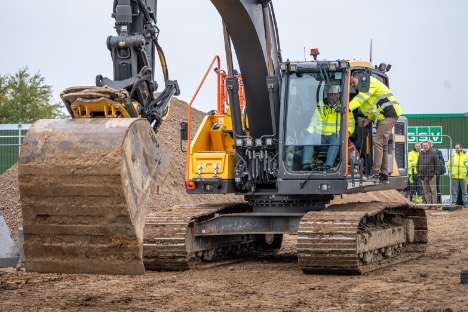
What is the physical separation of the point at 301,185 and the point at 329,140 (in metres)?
0.68

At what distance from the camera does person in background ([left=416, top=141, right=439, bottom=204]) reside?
2655 centimetres

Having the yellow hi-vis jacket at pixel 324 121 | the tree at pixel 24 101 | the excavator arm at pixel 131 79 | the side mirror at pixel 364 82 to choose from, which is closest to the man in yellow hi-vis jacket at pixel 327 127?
the yellow hi-vis jacket at pixel 324 121

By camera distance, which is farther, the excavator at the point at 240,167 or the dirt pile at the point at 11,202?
the dirt pile at the point at 11,202

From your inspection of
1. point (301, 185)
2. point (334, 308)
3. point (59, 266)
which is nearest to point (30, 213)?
point (59, 266)

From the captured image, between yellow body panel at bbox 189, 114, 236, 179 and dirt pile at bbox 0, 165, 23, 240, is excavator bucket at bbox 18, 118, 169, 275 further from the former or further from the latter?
dirt pile at bbox 0, 165, 23, 240

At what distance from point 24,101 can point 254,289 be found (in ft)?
119

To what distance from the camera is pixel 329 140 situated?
42.7ft

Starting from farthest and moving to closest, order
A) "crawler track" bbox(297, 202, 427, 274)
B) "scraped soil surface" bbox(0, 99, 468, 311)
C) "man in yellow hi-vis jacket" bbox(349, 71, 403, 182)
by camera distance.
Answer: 1. "man in yellow hi-vis jacket" bbox(349, 71, 403, 182)
2. "crawler track" bbox(297, 202, 427, 274)
3. "scraped soil surface" bbox(0, 99, 468, 311)

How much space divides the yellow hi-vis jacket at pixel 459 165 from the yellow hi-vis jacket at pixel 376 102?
13816 millimetres

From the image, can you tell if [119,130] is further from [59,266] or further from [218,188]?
[218,188]

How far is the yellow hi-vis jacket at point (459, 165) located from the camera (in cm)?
2698

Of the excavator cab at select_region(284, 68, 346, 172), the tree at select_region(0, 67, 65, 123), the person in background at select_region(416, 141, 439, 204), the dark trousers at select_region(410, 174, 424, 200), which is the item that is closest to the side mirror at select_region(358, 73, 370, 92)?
the excavator cab at select_region(284, 68, 346, 172)

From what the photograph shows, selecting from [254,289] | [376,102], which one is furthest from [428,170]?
[254,289]

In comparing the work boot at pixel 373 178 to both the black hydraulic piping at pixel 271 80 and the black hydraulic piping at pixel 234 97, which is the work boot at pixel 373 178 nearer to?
the black hydraulic piping at pixel 271 80
